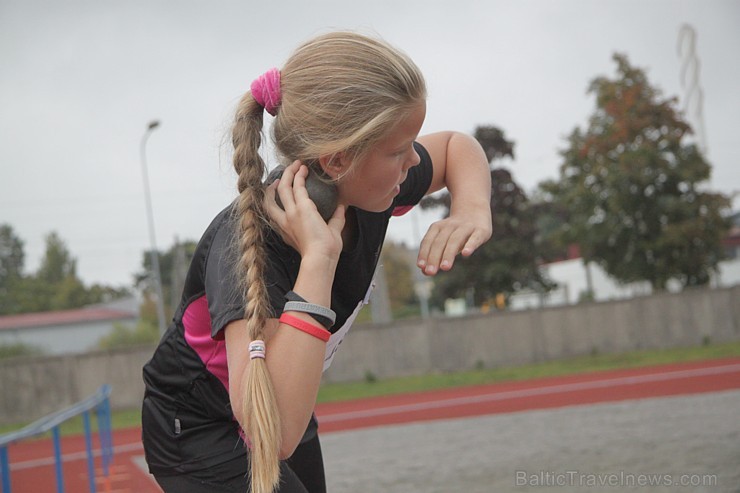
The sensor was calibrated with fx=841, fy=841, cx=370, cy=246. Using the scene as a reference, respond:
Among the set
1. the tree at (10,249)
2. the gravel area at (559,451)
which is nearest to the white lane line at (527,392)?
the gravel area at (559,451)

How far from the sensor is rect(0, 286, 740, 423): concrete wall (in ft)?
66.3

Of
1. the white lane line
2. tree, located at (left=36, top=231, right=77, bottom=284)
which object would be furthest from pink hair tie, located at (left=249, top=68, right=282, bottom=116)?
tree, located at (left=36, top=231, right=77, bottom=284)

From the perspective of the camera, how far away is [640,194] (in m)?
24.0

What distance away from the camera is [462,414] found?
13211 millimetres

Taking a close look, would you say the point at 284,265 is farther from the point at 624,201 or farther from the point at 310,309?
the point at 624,201

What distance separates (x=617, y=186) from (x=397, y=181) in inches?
910

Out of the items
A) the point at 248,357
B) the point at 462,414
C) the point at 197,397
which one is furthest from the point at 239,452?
the point at 462,414

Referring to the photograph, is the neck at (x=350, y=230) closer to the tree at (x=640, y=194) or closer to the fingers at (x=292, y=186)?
the fingers at (x=292, y=186)

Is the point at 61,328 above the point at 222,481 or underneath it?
above

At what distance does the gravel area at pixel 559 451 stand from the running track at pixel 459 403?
1729 mm

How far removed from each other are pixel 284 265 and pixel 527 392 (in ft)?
45.5

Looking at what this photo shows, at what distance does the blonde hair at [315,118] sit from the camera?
179cm

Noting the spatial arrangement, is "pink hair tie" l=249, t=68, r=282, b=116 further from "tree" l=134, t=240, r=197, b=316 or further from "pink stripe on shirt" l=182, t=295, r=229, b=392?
"tree" l=134, t=240, r=197, b=316

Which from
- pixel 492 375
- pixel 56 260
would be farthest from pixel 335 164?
pixel 56 260
